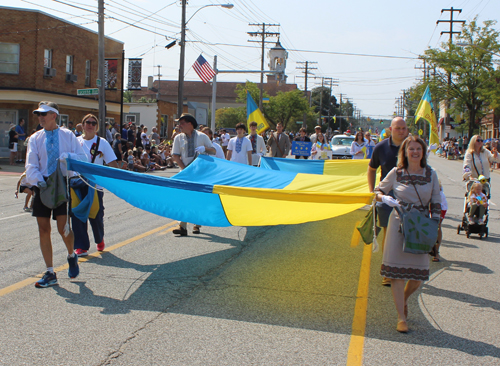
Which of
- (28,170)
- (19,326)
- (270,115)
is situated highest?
(270,115)

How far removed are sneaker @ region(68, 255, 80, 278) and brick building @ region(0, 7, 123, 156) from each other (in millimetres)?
23055

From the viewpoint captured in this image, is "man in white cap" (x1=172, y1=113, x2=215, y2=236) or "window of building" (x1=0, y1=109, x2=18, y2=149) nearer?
"man in white cap" (x1=172, y1=113, x2=215, y2=236)

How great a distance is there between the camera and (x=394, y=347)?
4215 mm

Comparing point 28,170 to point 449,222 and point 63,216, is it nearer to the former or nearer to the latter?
point 63,216

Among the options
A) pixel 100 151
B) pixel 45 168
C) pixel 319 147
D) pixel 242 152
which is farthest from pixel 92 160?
pixel 319 147

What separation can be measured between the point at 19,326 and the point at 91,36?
31648mm

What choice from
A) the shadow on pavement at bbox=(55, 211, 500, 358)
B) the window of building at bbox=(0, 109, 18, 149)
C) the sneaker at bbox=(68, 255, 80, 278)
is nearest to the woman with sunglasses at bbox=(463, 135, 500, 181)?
the shadow on pavement at bbox=(55, 211, 500, 358)

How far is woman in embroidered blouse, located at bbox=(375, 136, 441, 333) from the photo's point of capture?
4621mm

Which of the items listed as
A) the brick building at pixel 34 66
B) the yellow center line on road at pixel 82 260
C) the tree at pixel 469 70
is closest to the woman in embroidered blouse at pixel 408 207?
the yellow center line on road at pixel 82 260

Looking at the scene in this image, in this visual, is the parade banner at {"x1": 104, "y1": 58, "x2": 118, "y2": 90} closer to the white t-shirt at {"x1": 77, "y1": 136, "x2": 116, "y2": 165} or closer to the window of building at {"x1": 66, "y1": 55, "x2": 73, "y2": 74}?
the window of building at {"x1": 66, "y1": 55, "x2": 73, "y2": 74}

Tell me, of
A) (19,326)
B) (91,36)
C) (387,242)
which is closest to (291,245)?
(387,242)

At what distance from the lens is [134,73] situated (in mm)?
30500

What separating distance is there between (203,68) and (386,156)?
23.7 meters

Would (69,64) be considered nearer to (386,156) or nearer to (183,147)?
(183,147)
